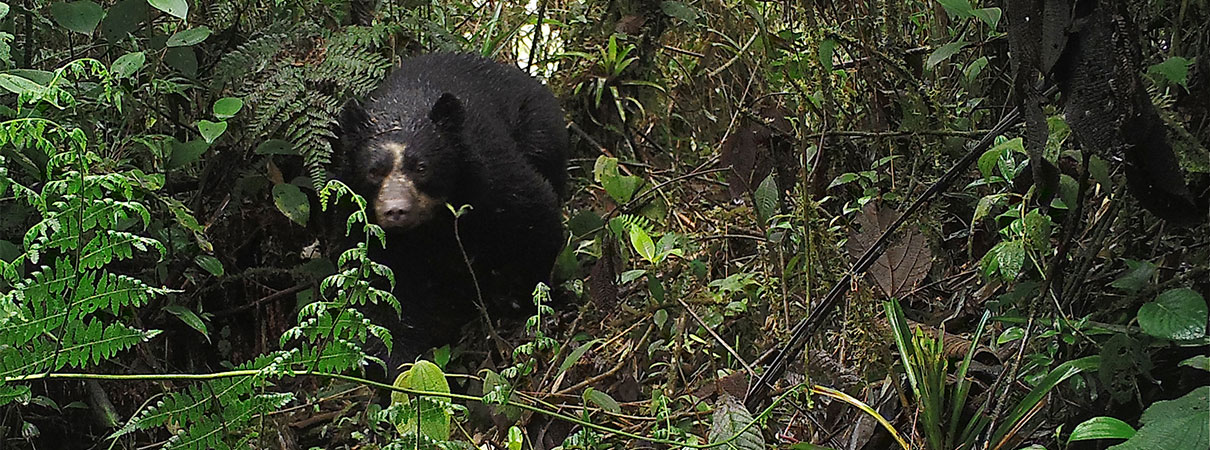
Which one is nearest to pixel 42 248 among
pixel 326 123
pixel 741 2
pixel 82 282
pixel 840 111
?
pixel 82 282

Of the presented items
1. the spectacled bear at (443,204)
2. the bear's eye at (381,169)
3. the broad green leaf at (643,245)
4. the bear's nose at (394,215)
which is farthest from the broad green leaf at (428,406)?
the bear's eye at (381,169)

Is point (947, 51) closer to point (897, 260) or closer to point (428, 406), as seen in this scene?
point (897, 260)

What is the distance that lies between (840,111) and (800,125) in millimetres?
540

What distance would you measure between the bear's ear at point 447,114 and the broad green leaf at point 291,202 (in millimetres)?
976

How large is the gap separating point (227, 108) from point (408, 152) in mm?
1273

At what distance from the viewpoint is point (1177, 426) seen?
1491 millimetres

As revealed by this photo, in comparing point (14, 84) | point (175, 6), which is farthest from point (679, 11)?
point (14, 84)

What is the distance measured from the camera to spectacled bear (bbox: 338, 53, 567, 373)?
4.14 m

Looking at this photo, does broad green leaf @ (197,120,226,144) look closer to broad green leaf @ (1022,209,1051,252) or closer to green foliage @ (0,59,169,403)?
green foliage @ (0,59,169,403)

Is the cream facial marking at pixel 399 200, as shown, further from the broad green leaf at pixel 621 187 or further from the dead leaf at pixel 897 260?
the dead leaf at pixel 897 260

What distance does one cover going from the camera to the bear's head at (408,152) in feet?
13.6

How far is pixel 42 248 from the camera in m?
1.71

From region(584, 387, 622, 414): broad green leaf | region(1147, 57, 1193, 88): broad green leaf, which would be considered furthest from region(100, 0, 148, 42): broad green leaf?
region(1147, 57, 1193, 88): broad green leaf

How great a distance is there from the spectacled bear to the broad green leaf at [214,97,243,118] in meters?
1.10
